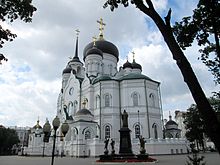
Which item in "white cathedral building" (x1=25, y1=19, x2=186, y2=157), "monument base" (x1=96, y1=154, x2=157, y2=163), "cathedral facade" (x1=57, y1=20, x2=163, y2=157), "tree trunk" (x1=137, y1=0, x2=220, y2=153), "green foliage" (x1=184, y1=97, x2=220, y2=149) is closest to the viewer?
"tree trunk" (x1=137, y1=0, x2=220, y2=153)

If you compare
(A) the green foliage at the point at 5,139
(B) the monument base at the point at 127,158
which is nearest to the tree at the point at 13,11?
(B) the monument base at the point at 127,158

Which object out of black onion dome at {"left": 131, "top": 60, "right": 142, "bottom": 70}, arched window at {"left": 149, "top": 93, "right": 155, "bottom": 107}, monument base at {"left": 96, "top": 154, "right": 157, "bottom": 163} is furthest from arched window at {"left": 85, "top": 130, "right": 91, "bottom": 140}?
black onion dome at {"left": 131, "top": 60, "right": 142, "bottom": 70}

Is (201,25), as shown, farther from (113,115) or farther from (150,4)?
(113,115)

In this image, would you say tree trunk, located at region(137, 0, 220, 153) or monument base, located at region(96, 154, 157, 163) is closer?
tree trunk, located at region(137, 0, 220, 153)

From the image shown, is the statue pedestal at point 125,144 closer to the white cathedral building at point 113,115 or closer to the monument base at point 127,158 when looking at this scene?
the monument base at point 127,158

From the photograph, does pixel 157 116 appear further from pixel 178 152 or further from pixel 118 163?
pixel 118 163

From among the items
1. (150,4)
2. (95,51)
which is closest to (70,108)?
(95,51)

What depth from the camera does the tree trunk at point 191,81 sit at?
5.46 metres

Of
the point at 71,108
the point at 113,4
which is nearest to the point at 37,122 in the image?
the point at 71,108

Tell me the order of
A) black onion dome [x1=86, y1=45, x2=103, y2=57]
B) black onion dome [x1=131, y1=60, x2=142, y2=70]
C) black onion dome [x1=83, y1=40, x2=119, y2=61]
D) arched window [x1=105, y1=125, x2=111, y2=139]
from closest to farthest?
arched window [x1=105, y1=125, x2=111, y2=139], black onion dome [x1=86, y1=45, x2=103, y2=57], black onion dome [x1=83, y1=40, x2=119, y2=61], black onion dome [x1=131, y1=60, x2=142, y2=70]

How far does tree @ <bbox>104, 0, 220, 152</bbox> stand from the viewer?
5473 millimetres

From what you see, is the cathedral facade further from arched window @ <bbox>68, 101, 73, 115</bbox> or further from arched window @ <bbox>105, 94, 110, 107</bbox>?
arched window @ <bbox>68, 101, 73, 115</bbox>

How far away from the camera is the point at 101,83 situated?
44344mm

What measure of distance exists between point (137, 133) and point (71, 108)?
17900 millimetres
